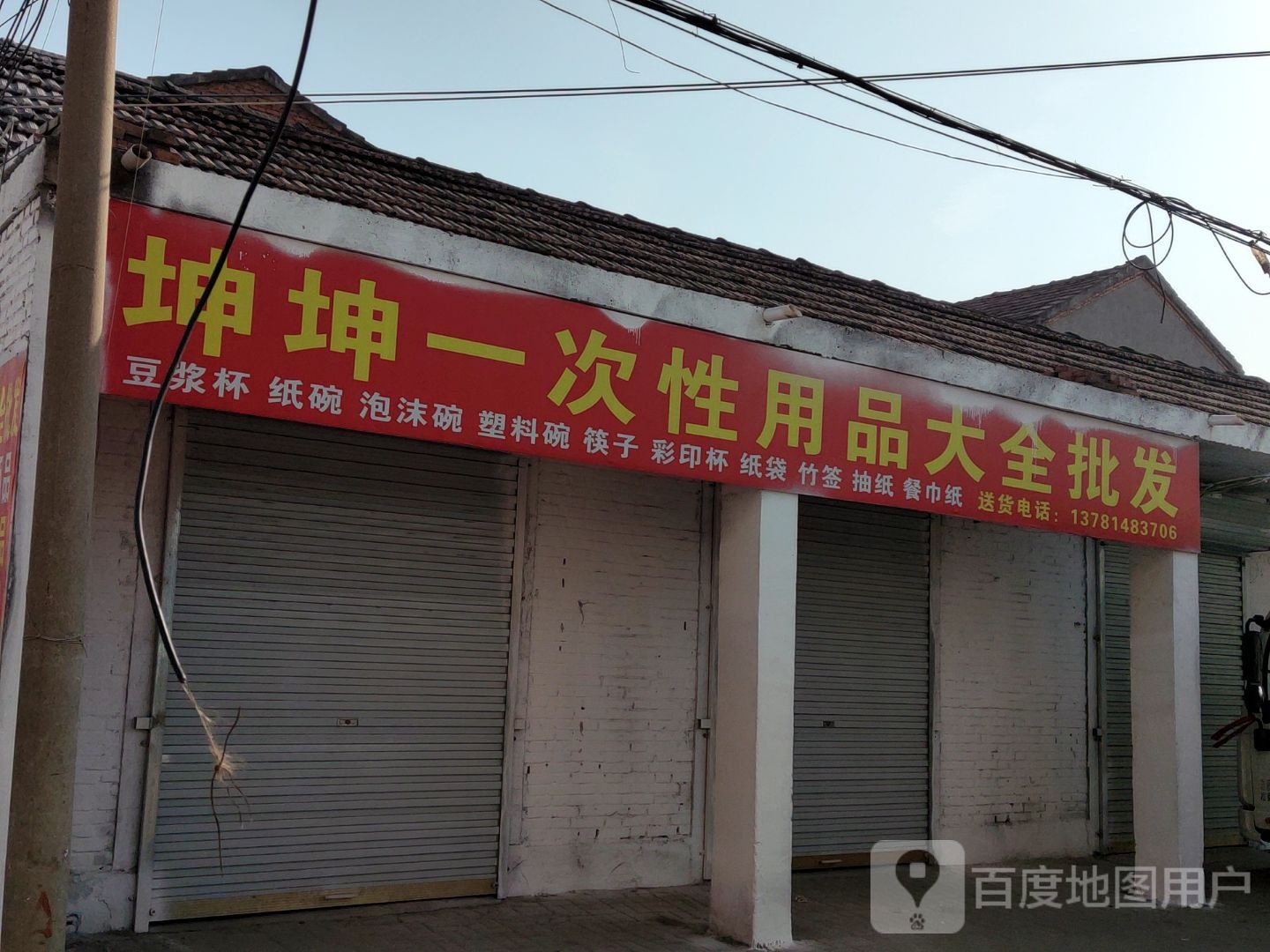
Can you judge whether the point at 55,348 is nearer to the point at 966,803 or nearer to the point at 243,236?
the point at 243,236

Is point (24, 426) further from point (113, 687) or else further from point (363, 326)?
point (113, 687)

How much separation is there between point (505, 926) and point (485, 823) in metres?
0.82

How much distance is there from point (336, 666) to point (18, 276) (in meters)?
3.06

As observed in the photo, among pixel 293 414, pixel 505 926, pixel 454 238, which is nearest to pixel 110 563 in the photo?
pixel 293 414

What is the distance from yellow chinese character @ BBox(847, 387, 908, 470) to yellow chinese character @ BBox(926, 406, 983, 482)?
31cm

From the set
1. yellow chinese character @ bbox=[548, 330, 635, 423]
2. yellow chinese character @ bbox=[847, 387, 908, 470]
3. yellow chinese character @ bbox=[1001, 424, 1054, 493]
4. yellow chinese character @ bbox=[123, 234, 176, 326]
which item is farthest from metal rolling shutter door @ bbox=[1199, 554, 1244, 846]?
yellow chinese character @ bbox=[123, 234, 176, 326]

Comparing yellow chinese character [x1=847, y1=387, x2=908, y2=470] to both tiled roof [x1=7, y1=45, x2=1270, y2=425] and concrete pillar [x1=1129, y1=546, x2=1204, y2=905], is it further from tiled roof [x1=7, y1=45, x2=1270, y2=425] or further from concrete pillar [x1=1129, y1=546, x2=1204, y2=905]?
concrete pillar [x1=1129, y1=546, x2=1204, y2=905]

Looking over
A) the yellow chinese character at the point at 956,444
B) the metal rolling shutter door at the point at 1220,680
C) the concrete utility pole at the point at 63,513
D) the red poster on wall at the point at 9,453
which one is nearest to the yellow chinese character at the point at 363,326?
the red poster on wall at the point at 9,453

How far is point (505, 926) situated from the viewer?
757 cm

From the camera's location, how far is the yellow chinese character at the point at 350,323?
20.3 ft

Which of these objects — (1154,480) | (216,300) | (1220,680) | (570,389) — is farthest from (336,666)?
(1220,680)

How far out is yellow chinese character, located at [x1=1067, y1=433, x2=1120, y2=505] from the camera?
9.55 metres

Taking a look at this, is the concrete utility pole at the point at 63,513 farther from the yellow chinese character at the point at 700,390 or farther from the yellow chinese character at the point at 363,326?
the yellow chinese character at the point at 700,390

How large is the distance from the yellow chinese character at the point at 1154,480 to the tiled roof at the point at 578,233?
508 millimetres
